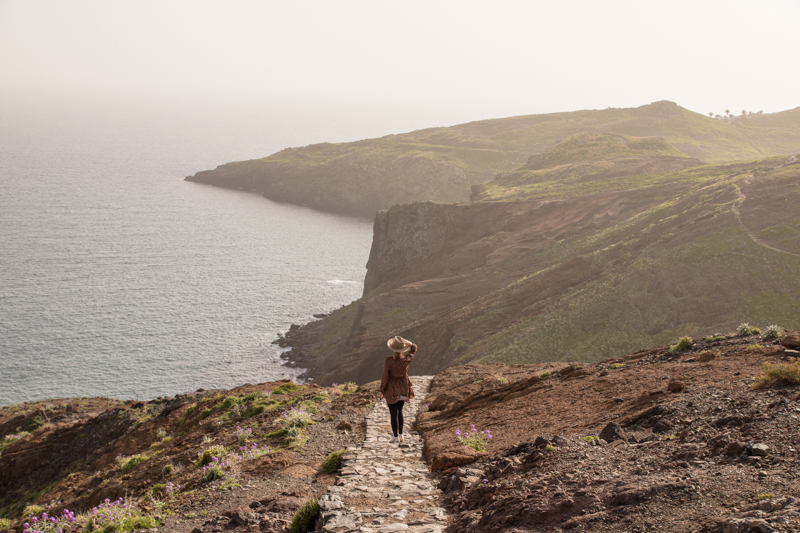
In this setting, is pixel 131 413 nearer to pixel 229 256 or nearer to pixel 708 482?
pixel 708 482

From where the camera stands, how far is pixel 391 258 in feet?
278

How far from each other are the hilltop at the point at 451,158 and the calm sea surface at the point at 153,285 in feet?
55.1

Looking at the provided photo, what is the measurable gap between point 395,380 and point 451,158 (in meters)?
166

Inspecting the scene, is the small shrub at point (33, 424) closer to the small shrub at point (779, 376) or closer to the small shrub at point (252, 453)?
the small shrub at point (252, 453)

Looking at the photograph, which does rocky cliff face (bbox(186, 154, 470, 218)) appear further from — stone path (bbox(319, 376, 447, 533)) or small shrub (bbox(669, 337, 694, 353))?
stone path (bbox(319, 376, 447, 533))

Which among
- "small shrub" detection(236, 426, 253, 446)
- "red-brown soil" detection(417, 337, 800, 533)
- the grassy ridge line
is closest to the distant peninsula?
"red-brown soil" detection(417, 337, 800, 533)

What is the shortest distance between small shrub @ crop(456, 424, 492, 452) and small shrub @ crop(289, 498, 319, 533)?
17.7 ft

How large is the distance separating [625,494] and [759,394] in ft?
21.3

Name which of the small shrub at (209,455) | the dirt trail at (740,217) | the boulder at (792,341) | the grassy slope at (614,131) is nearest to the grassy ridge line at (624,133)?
the grassy slope at (614,131)

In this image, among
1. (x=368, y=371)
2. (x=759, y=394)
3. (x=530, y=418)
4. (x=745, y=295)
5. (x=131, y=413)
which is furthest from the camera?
(x=368, y=371)

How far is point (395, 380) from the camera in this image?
17047 millimetres

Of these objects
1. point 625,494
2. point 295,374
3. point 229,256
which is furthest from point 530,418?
point 229,256

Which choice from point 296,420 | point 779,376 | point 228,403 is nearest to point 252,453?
point 296,420

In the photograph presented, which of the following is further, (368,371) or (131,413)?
(368,371)
